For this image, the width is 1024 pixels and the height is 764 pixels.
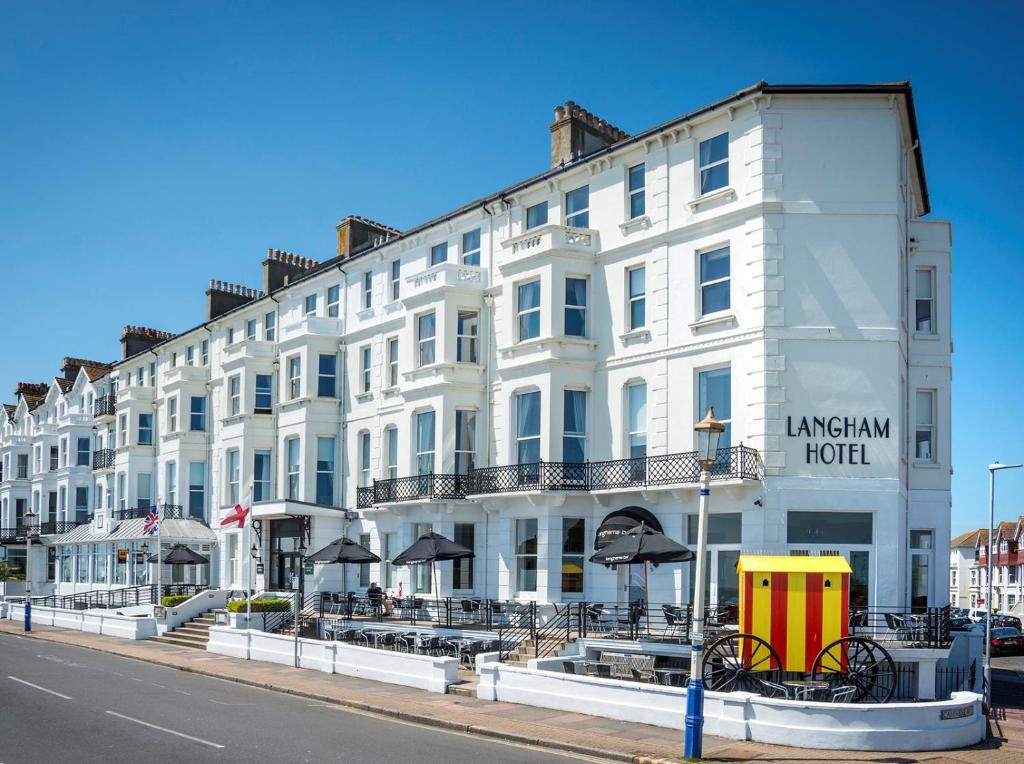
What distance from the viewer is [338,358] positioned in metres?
38.1

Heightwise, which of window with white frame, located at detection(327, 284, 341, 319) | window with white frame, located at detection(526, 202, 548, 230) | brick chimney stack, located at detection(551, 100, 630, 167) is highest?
brick chimney stack, located at detection(551, 100, 630, 167)

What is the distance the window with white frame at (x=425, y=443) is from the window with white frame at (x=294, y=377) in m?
7.81

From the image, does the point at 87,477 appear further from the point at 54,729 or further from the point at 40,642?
the point at 54,729

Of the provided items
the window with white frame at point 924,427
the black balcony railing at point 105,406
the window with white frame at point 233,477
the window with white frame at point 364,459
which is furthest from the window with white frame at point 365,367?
the black balcony railing at point 105,406

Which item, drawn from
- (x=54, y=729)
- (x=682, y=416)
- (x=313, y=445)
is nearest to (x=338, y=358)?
(x=313, y=445)

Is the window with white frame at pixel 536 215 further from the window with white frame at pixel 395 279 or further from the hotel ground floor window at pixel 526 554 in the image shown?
Answer: the hotel ground floor window at pixel 526 554

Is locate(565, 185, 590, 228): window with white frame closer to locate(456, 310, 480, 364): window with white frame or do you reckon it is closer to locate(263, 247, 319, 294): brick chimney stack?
locate(456, 310, 480, 364): window with white frame

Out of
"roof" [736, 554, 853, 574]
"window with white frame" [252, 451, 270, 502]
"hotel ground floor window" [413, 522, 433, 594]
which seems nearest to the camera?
"roof" [736, 554, 853, 574]

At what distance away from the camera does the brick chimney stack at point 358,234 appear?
131 feet

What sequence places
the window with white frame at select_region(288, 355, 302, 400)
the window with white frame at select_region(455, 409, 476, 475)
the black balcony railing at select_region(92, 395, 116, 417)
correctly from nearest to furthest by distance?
the window with white frame at select_region(455, 409, 476, 475)
the window with white frame at select_region(288, 355, 302, 400)
the black balcony railing at select_region(92, 395, 116, 417)

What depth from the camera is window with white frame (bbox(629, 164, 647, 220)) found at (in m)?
27.8

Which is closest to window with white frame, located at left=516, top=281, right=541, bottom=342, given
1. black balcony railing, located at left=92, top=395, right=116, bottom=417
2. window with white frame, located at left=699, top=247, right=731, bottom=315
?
window with white frame, located at left=699, top=247, right=731, bottom=315

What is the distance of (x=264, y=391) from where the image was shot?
41062 mm

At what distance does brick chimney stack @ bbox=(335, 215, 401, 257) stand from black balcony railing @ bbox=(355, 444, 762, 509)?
10.5 meters
